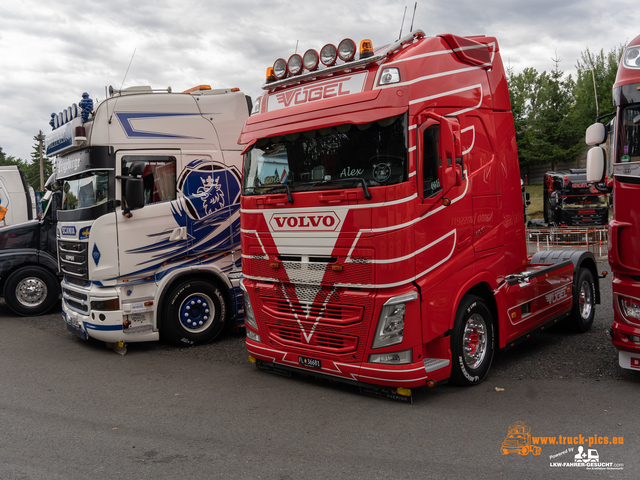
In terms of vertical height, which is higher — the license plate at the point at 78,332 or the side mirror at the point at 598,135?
the side mirror at the point at 598,135

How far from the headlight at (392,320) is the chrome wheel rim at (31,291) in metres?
8.95

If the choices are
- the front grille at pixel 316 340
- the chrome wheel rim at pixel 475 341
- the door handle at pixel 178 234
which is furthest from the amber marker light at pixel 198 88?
the chrome wheel rim at pixel 475 341

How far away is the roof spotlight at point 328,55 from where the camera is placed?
18.2 feet

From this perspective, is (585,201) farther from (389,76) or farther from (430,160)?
(389,76)

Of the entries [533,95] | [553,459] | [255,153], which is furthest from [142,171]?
[533,95]

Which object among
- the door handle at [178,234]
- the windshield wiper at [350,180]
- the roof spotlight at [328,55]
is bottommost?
the door handle at [178,234]

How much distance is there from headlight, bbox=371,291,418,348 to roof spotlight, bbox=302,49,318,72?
265cm

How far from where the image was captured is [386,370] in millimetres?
5090

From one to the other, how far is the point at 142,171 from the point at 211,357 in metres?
2.77

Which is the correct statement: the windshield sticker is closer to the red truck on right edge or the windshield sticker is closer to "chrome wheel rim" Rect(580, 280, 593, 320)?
the red truck on right edge

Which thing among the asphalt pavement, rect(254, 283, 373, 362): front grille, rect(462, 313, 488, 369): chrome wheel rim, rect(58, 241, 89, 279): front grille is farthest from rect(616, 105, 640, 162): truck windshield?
rect(58, 241, 89, 279): front grille

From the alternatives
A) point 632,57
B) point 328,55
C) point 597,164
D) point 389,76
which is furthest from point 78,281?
point 632,57

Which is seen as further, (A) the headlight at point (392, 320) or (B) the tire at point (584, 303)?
(B) the tire at point (584, 303)

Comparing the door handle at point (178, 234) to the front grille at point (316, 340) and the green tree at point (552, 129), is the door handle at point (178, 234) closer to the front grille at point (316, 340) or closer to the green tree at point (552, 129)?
the front grille at point (316, 340)
